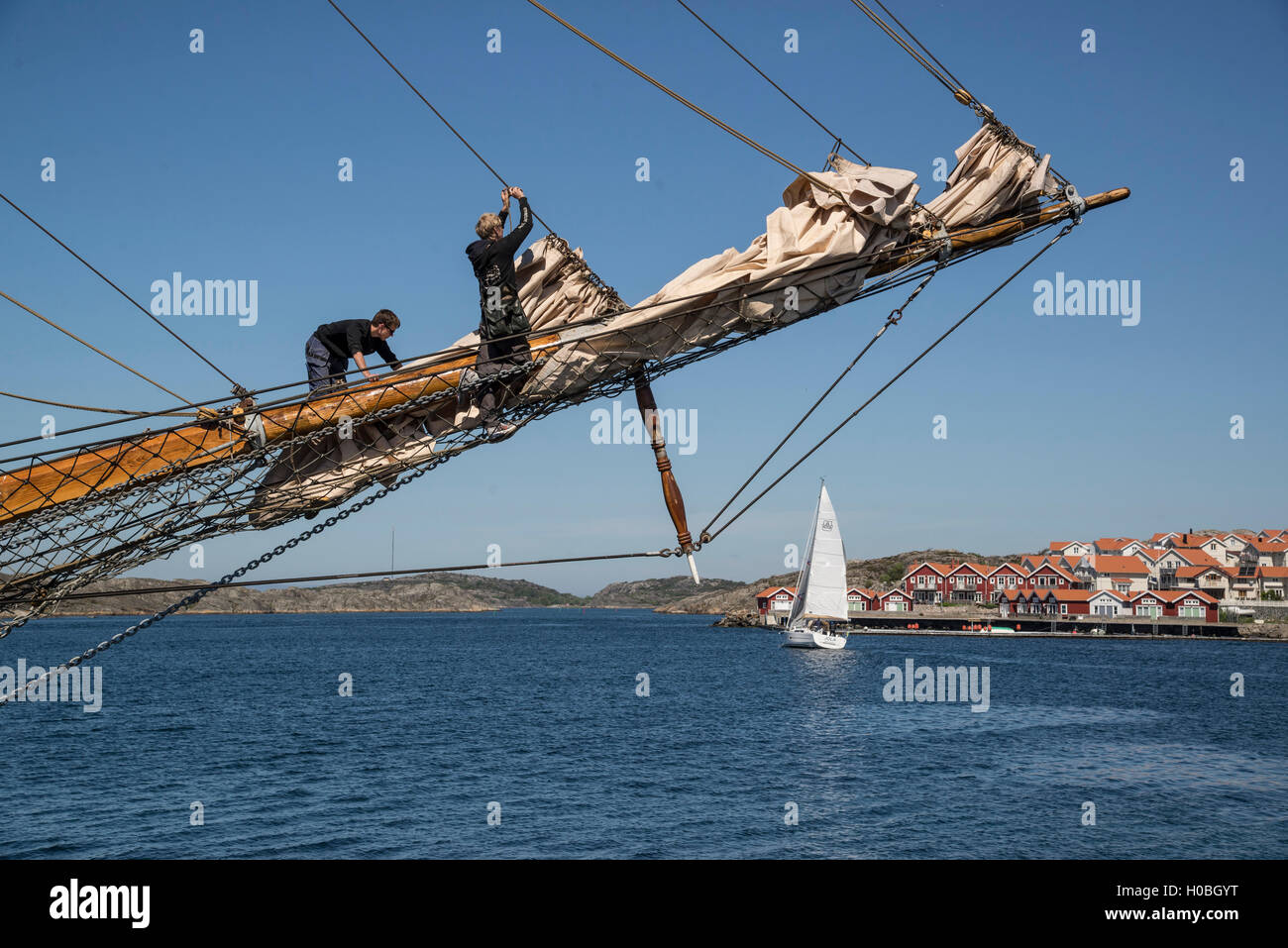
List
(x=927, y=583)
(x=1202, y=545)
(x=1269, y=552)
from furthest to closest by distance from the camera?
1. (x=1202, y=545)
2. (x=927, y=583)
3. (x=1269, y=552)

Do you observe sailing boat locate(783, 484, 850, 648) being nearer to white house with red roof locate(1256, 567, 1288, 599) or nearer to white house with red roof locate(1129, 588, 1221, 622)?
white house with red roof locate(1129, 588, 1221, 622)

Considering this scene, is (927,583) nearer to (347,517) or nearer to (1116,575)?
(1116,575)

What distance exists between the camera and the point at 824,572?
9106 cm

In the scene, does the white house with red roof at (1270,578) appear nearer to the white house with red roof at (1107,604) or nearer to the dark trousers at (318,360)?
the white house with red roof at (1107,604)

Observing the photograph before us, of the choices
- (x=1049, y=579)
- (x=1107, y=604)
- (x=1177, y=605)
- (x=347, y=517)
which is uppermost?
(x=347, y=517)

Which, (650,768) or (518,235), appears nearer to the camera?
(518,235)

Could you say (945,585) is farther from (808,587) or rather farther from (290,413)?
(290,413)

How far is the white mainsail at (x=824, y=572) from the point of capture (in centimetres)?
8956

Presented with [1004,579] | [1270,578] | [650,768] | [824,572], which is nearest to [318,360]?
[650,768]

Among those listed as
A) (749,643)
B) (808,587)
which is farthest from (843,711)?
(749,643)

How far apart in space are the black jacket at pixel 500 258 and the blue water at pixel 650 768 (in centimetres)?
1925

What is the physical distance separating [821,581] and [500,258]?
86934 mm

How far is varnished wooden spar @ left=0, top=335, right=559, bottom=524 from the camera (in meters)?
6.60

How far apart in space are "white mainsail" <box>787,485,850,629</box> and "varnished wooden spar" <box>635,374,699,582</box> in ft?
→ 271
